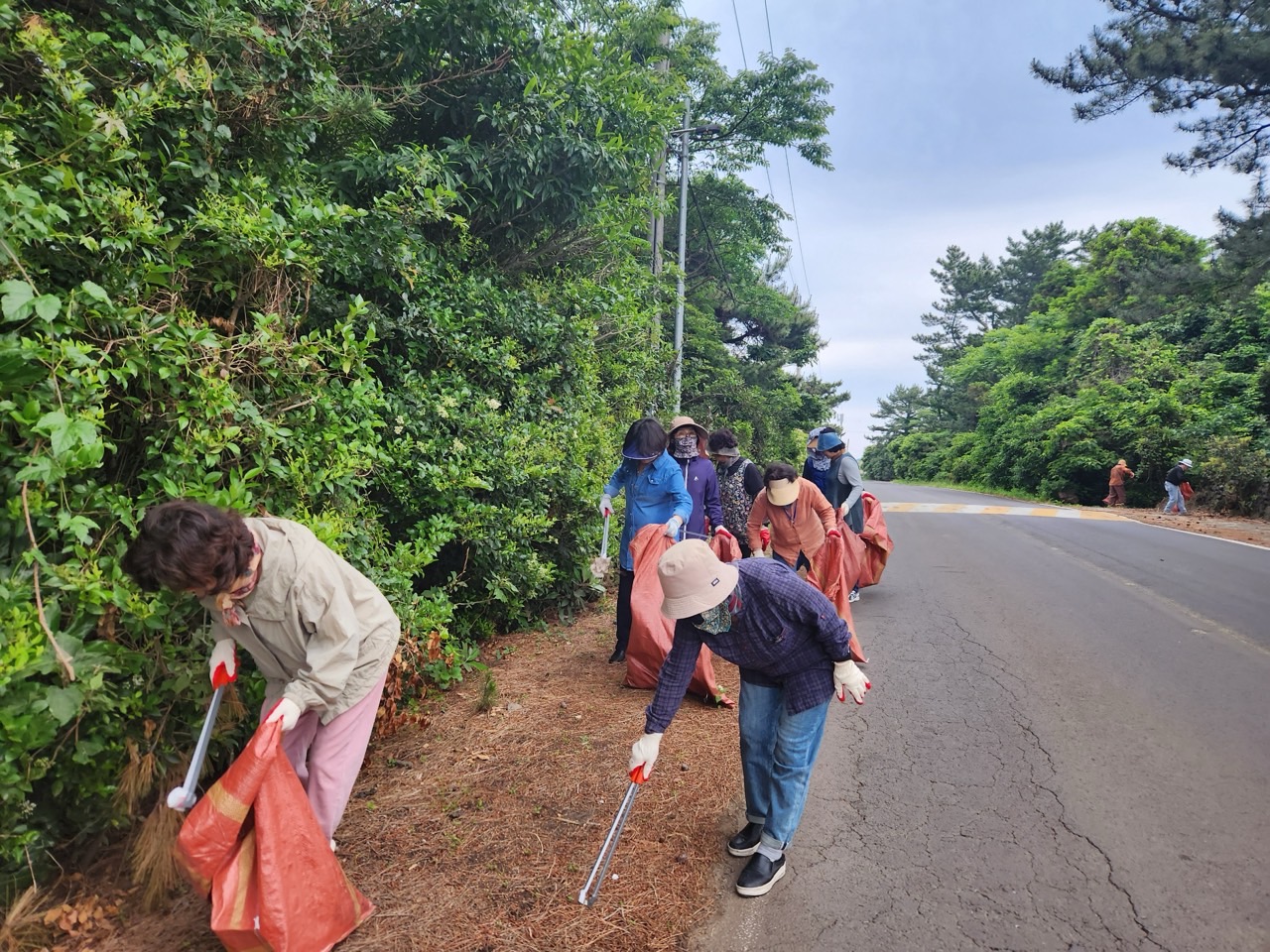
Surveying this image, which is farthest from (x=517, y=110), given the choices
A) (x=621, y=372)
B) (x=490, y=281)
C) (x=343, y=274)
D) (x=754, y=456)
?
(x=754, y=456)

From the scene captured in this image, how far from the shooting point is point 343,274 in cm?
457

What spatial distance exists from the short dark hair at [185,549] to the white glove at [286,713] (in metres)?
0.42

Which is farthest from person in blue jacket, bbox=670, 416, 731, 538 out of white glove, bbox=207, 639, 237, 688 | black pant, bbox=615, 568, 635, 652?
white glove, bbox=207, 639, 237, 688

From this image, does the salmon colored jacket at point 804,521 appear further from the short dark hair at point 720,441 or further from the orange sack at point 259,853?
the orange sack at point 259,853

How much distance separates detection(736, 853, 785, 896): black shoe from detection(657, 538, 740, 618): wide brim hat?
108 centimetres

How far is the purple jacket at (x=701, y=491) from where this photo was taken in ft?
18.3

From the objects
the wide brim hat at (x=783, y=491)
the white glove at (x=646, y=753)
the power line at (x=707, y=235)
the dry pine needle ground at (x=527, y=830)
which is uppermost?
the power line at (x=707, y=235)

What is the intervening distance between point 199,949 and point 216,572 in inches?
53.9

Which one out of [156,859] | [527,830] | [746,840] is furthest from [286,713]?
[746,840]

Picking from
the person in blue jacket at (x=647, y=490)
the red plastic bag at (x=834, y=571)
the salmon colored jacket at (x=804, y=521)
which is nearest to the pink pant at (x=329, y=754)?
the person in blue jacket at (x=647, y=490)

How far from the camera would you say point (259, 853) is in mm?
2174

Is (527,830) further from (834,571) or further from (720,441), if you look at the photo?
(720,441)

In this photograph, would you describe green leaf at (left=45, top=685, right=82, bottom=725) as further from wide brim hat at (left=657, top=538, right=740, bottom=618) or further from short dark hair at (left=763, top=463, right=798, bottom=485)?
short dark hair at (left=763, top=463, right=798, bottom=485)

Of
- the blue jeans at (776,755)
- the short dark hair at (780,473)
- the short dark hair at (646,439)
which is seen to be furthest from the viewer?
the short dark hair at (780,473)
